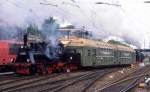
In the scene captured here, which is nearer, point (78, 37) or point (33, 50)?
point (33, 50)

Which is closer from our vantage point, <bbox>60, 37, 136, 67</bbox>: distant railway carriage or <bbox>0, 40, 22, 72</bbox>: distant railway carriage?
<bbox>0, 40, 22, 72</bbox>: distant railway carriage

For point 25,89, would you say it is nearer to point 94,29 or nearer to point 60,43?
point 60,43

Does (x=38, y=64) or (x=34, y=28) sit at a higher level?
(x=34, y=28)

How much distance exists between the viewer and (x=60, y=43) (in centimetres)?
3100

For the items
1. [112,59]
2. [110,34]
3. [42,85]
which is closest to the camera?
[42,85]

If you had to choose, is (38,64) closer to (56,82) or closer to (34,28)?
(34,28)

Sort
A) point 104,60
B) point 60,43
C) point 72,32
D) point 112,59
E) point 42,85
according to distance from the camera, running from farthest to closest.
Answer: point 112,59
point 104,60
point 72,32
point 60,43
point 42,85

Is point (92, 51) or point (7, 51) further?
point (92, 51)

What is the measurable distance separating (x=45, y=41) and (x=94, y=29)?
1367 cm

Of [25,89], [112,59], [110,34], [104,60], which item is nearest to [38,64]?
[25,89]

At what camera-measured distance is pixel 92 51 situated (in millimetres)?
35875

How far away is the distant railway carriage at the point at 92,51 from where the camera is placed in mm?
33688

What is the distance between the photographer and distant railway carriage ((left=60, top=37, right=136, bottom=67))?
33.7 metres

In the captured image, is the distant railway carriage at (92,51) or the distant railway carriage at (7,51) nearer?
the distant railway carriage at (7,51)
